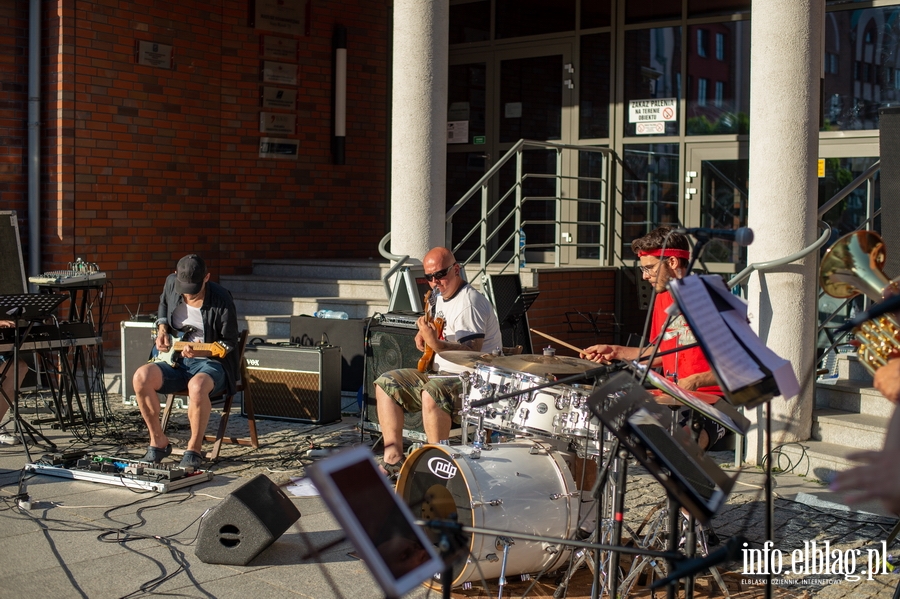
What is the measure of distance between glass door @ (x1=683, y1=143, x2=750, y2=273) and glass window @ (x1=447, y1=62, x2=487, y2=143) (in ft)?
8.79

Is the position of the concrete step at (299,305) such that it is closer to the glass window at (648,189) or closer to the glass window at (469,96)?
the glass window at (648,189)

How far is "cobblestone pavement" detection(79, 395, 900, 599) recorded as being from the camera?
14.9ft

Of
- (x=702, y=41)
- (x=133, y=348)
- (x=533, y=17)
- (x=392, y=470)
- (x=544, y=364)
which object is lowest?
(x=392, y=470)

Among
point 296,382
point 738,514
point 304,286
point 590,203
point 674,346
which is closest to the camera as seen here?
point 674,346

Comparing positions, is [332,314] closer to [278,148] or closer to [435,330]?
[435,330]

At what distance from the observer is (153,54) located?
33.3 ft

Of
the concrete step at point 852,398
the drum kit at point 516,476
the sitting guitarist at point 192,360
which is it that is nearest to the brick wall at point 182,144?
the sitting guitarist at point 192,360

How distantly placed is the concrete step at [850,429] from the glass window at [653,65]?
4061 millimetres

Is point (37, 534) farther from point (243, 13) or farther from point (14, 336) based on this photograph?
point (243, 13)

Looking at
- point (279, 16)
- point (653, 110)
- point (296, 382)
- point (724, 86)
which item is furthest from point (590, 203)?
point (296, 382)

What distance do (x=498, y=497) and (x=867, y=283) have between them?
5.86 ft

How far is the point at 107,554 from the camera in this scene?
4.82m

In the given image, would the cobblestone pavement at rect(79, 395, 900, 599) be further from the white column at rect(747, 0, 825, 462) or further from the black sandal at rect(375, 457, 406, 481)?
the white column at rect(747, 0, 825, 462)

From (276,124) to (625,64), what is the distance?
3908 millimetres
